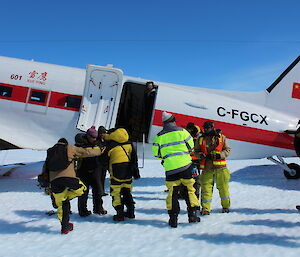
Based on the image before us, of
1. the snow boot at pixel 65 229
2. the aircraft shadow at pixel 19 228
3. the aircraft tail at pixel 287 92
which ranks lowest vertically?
the aircraft shadow at pixel 19 228

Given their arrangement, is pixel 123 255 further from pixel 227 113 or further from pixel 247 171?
pixel 247 171

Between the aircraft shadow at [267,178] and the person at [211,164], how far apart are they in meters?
3.36

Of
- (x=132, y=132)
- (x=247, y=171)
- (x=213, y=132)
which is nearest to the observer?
(x=213, y=132)

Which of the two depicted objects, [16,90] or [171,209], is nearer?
[171,209]

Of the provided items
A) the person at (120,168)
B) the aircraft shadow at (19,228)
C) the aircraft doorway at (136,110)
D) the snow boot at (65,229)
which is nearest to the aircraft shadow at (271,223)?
the person at (120,168)

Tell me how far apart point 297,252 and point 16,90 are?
8.89 meters

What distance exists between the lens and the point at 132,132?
8.99m

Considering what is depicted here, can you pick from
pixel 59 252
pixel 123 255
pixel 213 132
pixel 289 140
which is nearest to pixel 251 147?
pixel 289 140

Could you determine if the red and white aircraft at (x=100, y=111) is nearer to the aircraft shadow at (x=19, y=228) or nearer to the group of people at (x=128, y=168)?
the group of people at (x=128, y=168)

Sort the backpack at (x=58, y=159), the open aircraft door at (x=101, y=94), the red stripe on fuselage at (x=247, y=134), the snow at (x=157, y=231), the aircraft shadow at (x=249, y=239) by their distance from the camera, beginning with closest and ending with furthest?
the snow at (x=157, y=231) → the aircraft shadow at (x=249, y=239) → the backpack at (x=58, y=159) → the open aircraft door at (x=101, y=94) → the red stripe on fuselage at (x=247, y=134)

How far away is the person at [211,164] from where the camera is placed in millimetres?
5332

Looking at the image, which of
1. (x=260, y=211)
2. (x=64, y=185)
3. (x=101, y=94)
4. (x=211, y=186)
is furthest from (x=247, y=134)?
(x=64, y=185)

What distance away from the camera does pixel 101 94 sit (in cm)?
844

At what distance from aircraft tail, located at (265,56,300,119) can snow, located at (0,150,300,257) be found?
11.9 ft
